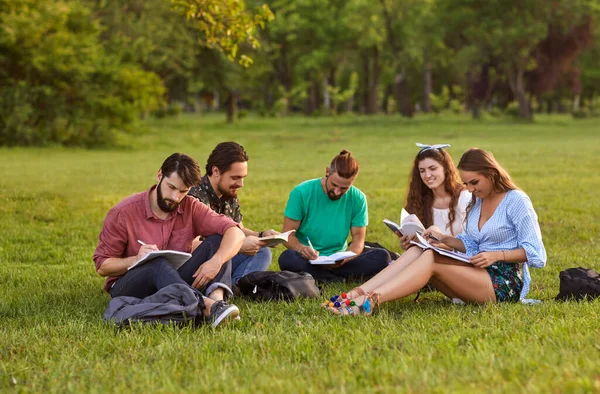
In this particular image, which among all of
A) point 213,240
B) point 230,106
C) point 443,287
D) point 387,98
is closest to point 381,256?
point 443,287

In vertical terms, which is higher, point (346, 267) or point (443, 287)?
point (443, 287)

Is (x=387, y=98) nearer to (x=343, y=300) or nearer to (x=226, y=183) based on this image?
(x=226, y=183)

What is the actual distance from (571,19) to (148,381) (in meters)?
44.0

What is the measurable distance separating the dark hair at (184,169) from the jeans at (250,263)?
1739mm

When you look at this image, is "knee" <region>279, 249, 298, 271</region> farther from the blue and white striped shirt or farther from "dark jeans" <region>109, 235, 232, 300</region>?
the blue and white striped shirt

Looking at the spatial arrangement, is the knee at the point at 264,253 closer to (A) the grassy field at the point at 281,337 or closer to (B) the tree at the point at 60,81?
(A) the grassy field at the point at 281,337

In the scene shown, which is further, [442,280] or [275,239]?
[275,239]

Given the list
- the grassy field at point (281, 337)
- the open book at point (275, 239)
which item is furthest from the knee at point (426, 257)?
the open book at point (275, 239)

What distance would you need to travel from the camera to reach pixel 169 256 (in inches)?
253

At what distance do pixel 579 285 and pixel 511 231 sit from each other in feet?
2.32

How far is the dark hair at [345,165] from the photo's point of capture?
25.7 ft

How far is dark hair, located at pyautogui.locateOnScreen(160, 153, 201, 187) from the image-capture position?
20.8ft

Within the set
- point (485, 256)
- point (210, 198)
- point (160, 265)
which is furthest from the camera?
point (210, 198)

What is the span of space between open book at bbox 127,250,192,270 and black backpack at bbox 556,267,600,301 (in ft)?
10.1
